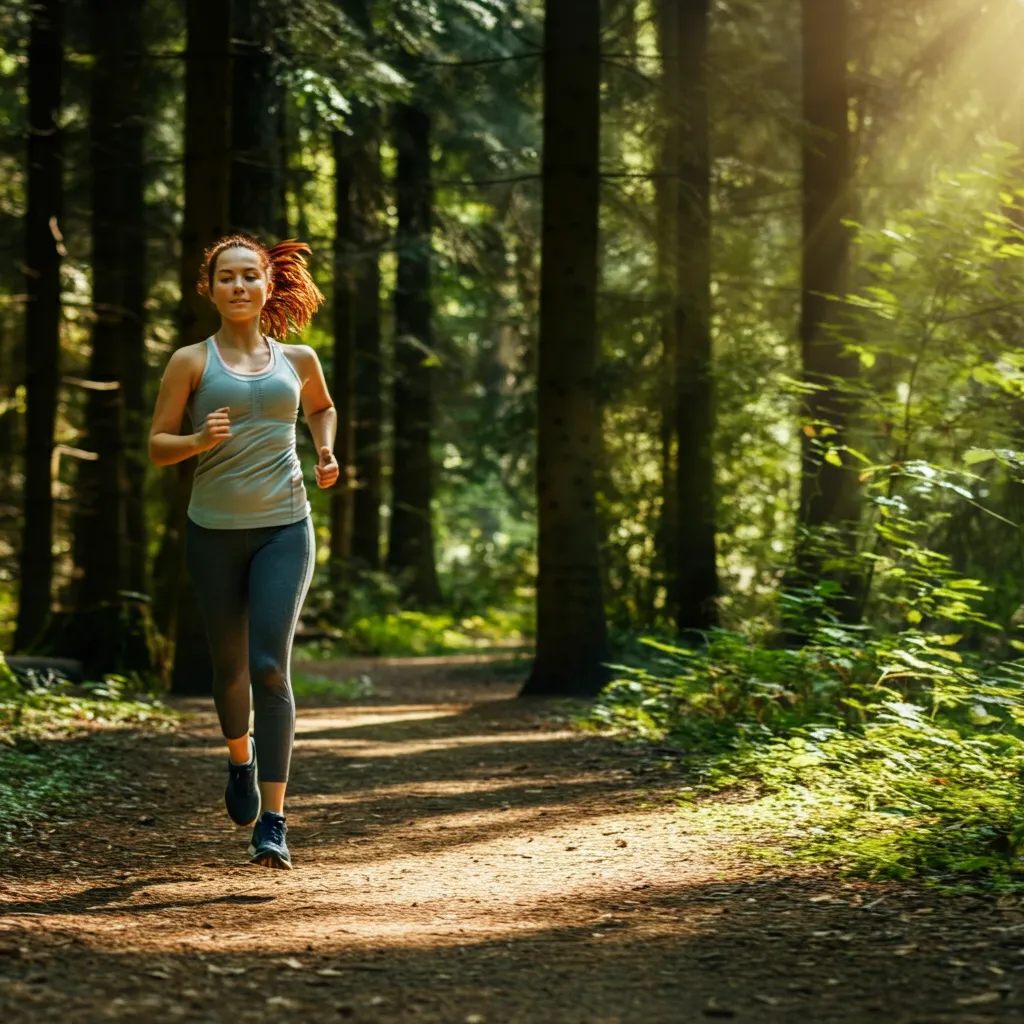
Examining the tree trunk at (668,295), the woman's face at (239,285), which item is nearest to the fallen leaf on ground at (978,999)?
the woman's face at (239,285)

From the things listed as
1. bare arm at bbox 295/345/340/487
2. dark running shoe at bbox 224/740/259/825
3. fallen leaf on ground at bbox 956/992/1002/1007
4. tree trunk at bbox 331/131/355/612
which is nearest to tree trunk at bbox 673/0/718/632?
tree trunk at bbox 331/131/355/612

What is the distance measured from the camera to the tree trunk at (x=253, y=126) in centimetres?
1309

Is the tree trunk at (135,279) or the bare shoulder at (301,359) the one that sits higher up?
the tree trunk at (135,279)

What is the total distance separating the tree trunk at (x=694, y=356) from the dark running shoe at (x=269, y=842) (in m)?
9.21

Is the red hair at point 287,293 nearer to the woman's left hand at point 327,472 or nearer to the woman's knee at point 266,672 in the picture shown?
the woman's left hand at point 327,472

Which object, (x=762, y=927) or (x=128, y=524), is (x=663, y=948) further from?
(x=128, y=524)

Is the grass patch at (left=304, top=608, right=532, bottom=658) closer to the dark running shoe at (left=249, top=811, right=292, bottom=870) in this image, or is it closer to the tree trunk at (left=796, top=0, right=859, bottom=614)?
the tree trunk at (left=796, top=0, right=859, bottom=614)

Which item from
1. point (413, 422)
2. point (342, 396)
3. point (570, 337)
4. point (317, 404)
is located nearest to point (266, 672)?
point (317, 404)

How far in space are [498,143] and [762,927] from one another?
2005 cm

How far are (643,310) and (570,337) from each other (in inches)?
191

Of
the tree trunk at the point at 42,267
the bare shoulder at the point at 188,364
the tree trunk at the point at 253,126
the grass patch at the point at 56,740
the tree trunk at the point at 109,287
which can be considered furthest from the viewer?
the tree trunk at the point at 42,267

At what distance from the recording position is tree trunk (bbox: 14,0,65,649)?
1492 centimetres

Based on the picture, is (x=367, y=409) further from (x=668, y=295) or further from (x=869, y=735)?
(x=869, y=735)

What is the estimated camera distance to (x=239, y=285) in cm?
545
